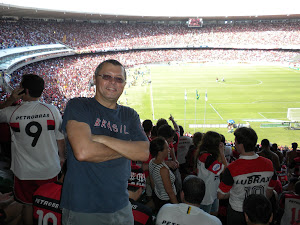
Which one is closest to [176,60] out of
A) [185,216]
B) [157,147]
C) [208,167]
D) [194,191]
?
[208,167]

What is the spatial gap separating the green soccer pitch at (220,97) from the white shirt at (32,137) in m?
17.9

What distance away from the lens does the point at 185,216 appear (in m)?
2.75

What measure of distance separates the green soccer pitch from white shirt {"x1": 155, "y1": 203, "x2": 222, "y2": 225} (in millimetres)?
18000

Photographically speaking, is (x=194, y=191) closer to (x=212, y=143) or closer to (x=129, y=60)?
(x=212, y=143)

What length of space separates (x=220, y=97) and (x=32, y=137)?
31.7m

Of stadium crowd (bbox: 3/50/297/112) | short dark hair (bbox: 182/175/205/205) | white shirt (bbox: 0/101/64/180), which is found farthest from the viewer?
stadium crowd (bbox: 3/50/297/112)

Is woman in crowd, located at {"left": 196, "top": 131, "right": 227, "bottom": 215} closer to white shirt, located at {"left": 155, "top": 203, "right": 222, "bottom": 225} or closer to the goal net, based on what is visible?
white shirt, located at {"left": 155, "top": 203, "right": 222, "bottom": 225}

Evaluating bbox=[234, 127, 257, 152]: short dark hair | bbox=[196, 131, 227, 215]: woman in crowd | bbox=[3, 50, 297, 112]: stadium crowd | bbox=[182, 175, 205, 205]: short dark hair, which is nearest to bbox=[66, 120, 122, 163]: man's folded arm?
bbox=[182, 175, 205, 205]: short dark hair

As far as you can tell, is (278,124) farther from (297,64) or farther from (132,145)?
(297,64)

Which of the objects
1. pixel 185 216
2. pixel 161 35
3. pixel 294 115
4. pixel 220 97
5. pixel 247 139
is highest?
pixel 161 35

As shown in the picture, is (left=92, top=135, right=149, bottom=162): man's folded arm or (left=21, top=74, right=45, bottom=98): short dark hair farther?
(left=21, top=74, right=45, bottom=98): short dark hair

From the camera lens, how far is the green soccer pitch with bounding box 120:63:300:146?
24297 millimetres

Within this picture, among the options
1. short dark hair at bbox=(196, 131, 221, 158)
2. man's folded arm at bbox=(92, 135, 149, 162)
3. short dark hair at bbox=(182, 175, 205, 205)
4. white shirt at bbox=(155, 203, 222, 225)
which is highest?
man's folded arm at bbox=(92, 135, 149, 162)

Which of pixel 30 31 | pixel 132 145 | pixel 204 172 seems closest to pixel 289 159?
pixel 204 172
